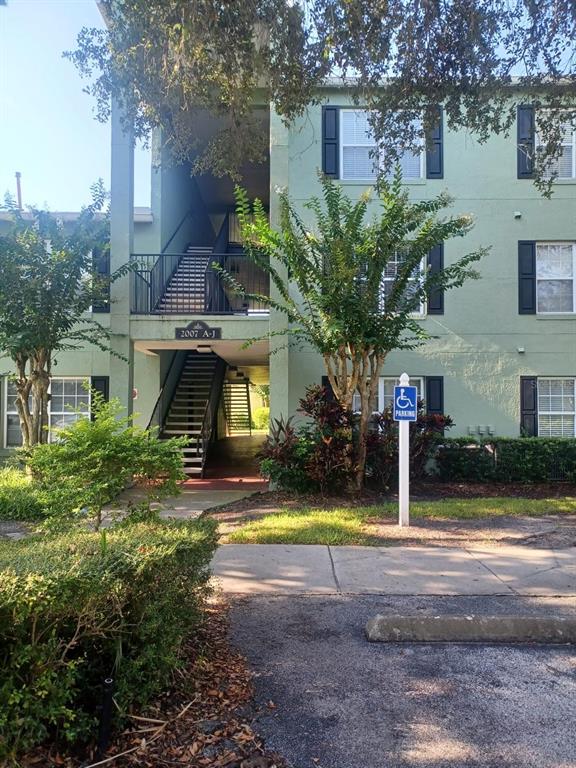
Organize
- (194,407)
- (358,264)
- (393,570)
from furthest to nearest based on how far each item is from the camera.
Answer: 1. (194,407)
2. (358,264)
3. (393,570)

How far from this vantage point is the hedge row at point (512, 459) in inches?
450

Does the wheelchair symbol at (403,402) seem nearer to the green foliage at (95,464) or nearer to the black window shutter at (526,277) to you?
the green foliage at (95,464)

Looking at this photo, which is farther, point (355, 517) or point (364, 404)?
point (364, 404)

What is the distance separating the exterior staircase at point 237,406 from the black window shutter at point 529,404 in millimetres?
12570

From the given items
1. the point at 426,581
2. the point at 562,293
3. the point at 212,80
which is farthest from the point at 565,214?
the point at 426,581

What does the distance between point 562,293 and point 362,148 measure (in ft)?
18.7

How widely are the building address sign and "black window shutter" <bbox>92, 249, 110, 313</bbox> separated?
170 centimetres

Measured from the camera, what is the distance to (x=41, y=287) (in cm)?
971

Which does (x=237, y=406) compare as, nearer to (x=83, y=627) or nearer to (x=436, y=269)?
(x=436, y=269)

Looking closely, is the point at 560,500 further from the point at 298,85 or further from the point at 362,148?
the point at 362,148

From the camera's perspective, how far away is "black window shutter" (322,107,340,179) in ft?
41.6


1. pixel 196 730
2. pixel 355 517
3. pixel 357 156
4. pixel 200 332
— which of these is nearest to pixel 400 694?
pixel 196 730

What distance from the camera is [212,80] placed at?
6805 millimetres

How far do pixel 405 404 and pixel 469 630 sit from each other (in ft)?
13.2
